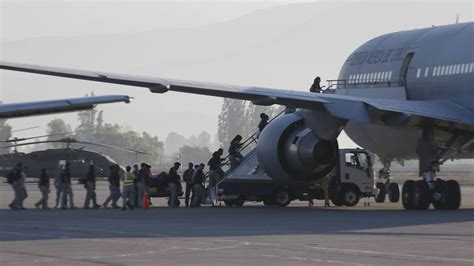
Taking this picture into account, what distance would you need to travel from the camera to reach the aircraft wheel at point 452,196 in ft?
104

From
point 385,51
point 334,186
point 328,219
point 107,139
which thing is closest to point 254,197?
point 334,186

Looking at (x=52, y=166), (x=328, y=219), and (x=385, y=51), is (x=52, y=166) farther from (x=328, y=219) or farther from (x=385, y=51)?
(x=328, y=219)

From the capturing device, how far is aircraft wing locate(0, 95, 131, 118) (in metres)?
14.4

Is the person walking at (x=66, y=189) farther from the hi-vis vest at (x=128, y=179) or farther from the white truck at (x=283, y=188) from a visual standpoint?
the white truck at (x=283, y=188)

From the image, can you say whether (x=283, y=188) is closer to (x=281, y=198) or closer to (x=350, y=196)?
(x=281, y=198)

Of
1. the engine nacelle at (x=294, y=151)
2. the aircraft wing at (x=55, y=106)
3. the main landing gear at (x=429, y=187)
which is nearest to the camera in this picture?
the aircraft wing at (x=55, y=106)

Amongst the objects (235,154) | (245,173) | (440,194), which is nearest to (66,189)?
(245,173)

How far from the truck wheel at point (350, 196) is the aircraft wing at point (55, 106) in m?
22.3

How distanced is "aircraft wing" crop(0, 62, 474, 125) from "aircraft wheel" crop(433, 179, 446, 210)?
1752 mm

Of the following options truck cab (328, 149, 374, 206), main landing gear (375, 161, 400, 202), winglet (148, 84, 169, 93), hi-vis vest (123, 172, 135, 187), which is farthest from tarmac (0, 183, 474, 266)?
main landing gear (375, 161, 400, 202)

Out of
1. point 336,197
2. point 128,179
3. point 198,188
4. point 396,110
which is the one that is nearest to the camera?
point 396,110

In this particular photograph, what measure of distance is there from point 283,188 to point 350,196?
2.01 m

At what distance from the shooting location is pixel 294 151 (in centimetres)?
3284

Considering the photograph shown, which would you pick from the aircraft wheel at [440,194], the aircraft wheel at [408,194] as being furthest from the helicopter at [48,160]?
the aircraft wheel at [440,194]
